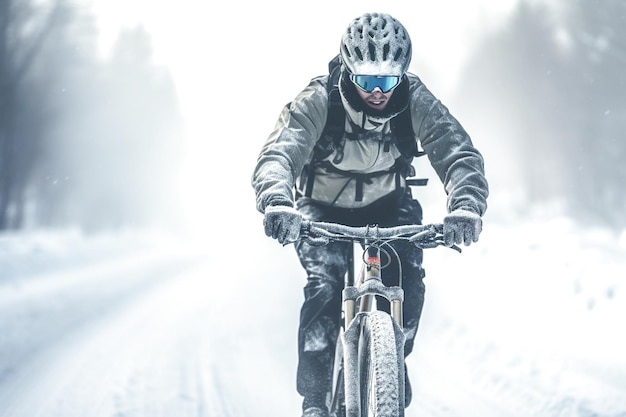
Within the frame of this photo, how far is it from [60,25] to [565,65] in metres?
23.1

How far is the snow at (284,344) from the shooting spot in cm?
406

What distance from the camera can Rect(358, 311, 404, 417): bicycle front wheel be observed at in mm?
2088

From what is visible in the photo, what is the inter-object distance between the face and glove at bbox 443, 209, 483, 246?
0.74 m

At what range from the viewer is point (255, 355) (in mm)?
5574

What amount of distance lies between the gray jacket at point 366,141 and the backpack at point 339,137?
0.10 feet

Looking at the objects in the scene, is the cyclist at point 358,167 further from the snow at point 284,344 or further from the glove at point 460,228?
the snow at point 284,344

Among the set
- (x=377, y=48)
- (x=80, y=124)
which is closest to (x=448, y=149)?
(x=377, y=48)

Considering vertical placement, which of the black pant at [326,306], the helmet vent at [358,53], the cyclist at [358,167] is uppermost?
the helmet vent at [358,53]

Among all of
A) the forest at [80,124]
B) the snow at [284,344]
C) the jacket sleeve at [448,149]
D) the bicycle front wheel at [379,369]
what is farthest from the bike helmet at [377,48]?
the forest at [80,124]

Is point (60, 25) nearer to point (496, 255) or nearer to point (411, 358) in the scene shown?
point (496, 255)

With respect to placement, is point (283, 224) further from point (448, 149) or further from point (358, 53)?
point (448, 149)

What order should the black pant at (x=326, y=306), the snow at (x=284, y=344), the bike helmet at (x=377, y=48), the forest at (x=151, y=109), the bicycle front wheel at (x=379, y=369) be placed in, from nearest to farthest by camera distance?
1. the bicycle front wheel at (x=379, y=369)
2. the bike helmet at (x=377, y=48)
3. the black pant at (x=326, y=306)
4. the snow at (x=284, y=344)
5. the forest at (x=151, y=109)

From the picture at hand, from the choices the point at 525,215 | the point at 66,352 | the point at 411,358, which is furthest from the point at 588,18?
the point at 66,352

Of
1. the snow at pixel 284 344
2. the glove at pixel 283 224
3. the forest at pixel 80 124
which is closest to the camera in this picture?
the glove at pixel 283 224
